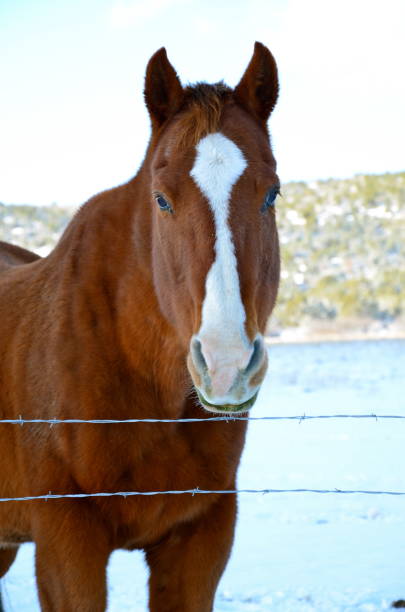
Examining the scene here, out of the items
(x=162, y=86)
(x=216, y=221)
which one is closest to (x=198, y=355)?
(x=216, y=221)

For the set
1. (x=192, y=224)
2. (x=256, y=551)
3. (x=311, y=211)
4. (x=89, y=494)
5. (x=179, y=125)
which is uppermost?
(x=311, y=211)

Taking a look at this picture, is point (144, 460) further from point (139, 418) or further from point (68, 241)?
point (68, 241)

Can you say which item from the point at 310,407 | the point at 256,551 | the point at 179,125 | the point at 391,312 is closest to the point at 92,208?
the point at 179,125

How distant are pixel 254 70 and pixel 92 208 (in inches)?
37.1

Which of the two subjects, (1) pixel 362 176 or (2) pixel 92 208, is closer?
(2) pixel 92 208

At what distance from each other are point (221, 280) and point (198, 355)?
0.24 metres

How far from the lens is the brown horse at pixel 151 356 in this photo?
8.32ft

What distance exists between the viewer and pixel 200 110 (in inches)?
107

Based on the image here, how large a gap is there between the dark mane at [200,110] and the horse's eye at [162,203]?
0.64 feet

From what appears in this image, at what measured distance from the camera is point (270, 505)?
6996 millimetres

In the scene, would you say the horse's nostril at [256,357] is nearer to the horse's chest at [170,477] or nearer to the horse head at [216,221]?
the horse head at [216,221]

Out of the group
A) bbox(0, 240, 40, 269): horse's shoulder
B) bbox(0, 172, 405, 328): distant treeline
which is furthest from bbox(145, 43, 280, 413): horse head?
bbox(0, 172, 405, 328): distant treeline

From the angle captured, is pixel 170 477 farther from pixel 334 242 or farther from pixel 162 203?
pixel 334 242

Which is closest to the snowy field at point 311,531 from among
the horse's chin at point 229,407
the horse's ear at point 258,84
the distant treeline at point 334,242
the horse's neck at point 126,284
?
the horse's neck at point 126,284
